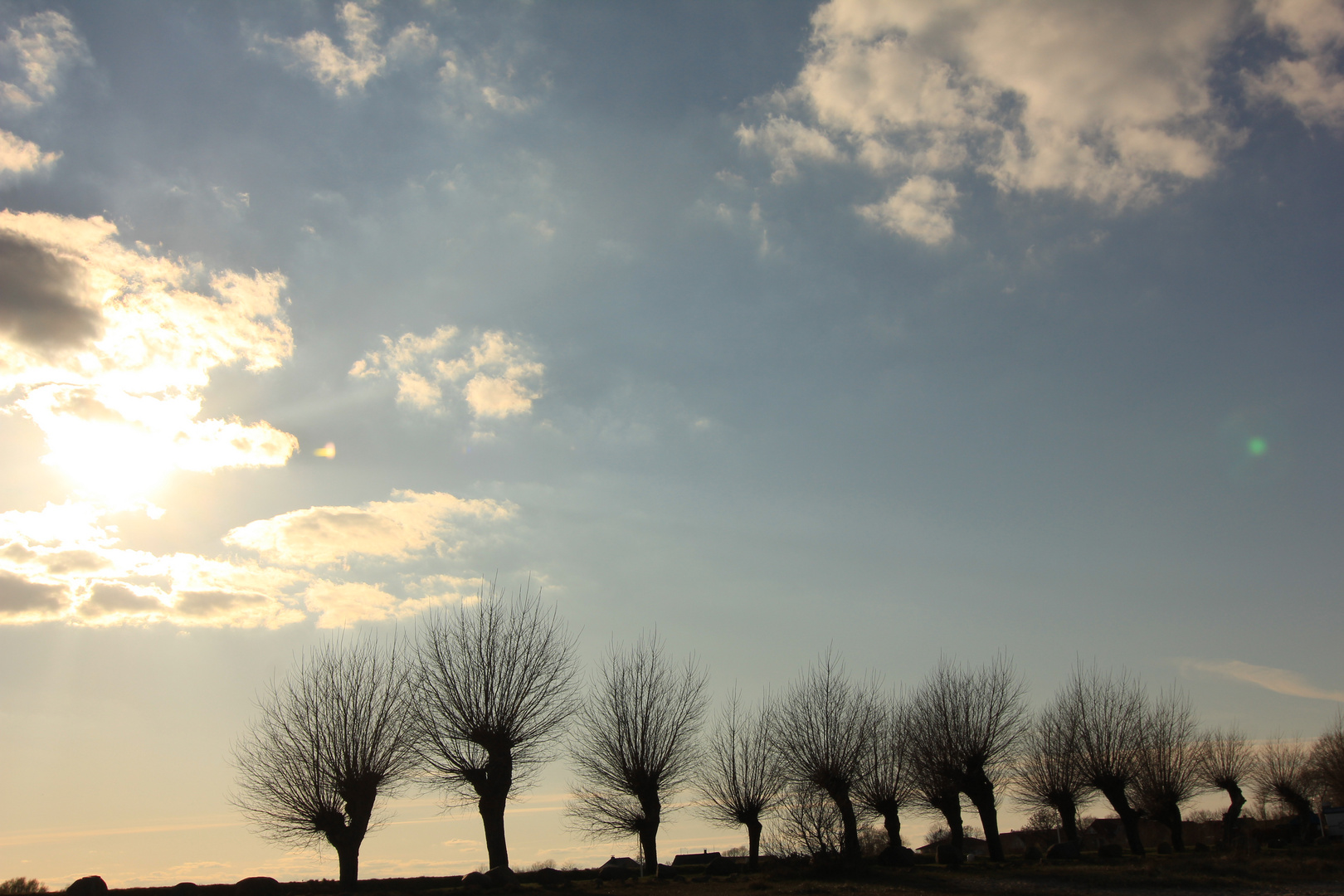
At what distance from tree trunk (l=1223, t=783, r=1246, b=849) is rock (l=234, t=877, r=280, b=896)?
46850 mm

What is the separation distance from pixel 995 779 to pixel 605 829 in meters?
19.3

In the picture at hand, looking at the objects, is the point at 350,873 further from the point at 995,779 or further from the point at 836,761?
the point at 995,779

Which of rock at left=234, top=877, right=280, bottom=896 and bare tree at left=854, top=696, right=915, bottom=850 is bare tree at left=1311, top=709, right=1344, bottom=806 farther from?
rock at left=234, top=877, right=280, bottom=896

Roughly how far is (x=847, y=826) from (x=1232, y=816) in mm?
30094

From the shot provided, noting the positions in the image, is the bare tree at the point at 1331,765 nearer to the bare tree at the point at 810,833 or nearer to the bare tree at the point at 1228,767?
the bare tree at the point at 1228,767

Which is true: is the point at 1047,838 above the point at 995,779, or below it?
below

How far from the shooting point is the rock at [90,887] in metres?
23.5

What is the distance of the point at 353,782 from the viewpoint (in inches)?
1209

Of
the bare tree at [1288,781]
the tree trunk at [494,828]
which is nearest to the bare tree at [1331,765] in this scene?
the bare tree at [1288,781]

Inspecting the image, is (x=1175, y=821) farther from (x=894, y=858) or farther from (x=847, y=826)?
(x=847, y=826)

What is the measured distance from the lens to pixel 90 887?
23812mm

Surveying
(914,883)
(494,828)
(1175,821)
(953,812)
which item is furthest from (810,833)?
(1175,821)

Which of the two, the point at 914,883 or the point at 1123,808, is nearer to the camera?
the point at 914,883

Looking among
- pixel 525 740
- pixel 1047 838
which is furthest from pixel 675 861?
pixel 1047 838
